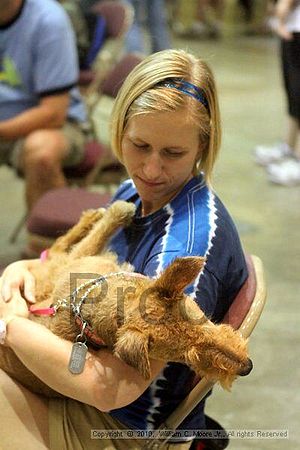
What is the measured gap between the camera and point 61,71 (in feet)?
9.60

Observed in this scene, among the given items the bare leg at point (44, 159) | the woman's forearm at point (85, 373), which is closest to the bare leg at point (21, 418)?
the woman's forearm at point (85, 373)

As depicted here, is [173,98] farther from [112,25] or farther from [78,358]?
[112,25]

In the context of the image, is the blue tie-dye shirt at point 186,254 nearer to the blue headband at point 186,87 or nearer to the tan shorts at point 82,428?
the tan shorts at point 82,428

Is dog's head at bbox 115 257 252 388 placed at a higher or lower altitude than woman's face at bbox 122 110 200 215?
lower

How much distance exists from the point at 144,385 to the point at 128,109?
0.50m

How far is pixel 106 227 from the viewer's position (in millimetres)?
1473

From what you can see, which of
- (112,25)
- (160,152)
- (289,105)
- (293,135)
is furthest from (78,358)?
(293,135)

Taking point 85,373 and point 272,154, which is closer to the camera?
point 85,373

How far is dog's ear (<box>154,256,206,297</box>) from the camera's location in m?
1.08

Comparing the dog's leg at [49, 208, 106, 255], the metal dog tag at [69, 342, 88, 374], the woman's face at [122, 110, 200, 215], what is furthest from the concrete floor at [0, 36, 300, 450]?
the metal dog tag at [69, 342, 88, 374]

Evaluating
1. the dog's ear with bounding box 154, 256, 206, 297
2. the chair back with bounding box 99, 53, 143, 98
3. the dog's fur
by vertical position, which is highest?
the dog's ear with bounding box 154, 256, 206, 297

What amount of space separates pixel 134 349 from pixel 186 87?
514mm

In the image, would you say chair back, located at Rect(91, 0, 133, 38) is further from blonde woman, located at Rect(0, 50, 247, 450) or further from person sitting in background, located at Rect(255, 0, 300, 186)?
blonde woman, located at Rect(0, 50, 247, 450)

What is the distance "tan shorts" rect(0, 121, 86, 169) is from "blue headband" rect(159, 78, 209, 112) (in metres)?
1.65
